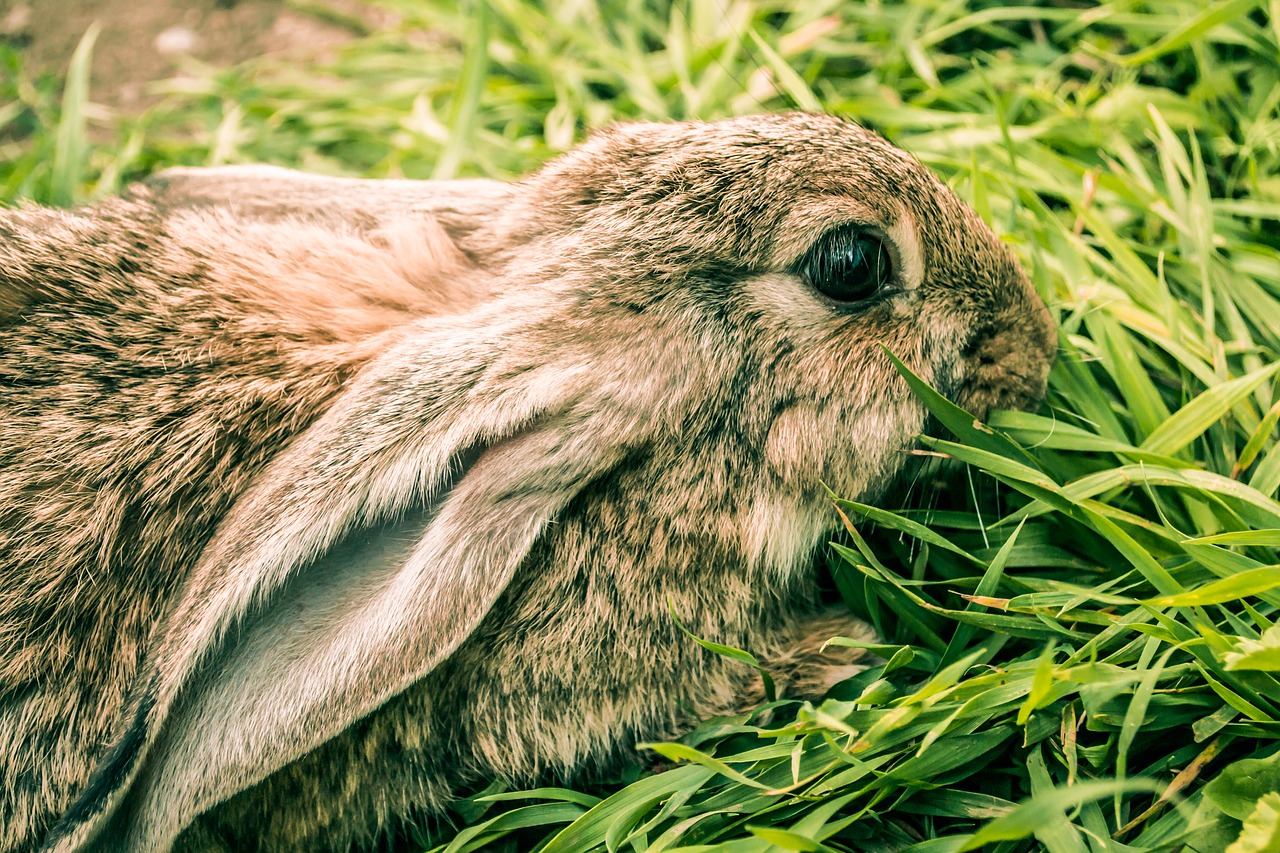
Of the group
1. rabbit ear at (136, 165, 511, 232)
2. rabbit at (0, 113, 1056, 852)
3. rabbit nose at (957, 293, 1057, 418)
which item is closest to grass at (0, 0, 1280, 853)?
rabbit nose at (957, 293, 1057, 418)

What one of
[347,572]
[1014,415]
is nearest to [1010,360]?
[1014,415]

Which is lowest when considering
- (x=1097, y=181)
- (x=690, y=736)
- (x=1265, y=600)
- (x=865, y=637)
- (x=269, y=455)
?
(x=690, y=736)

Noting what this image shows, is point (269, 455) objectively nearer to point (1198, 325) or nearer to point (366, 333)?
point (366, 333)

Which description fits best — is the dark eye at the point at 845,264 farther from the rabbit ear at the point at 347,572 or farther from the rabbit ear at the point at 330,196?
the rabbit ear at the point at 330,196

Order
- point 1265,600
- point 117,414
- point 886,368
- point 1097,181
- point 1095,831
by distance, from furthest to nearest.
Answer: point 1097,181 → point 886,368 → point 117,414 → point 1265,600 → point 1095,831

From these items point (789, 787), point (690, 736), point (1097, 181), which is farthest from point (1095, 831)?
point (1097, 181)

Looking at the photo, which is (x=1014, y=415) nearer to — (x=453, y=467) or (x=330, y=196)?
(x=453, y=467)

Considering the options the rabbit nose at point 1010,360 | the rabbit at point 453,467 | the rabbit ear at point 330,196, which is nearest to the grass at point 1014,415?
the rabbit nose at point 1010,360
